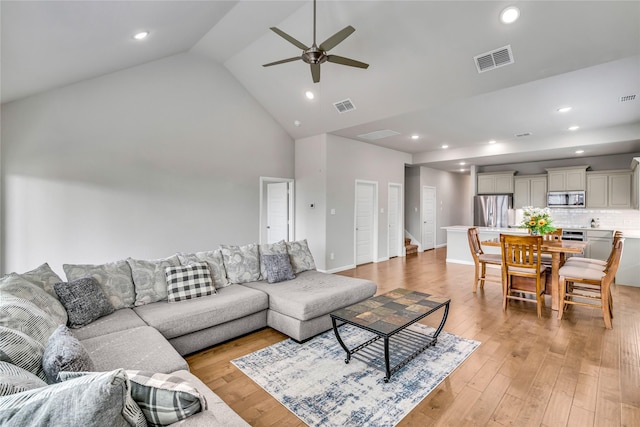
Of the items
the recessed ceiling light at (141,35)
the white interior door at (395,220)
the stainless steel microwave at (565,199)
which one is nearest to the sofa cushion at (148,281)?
the recessed ceiling light at (141,35)

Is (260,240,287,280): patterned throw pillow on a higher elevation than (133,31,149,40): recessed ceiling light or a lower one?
lower

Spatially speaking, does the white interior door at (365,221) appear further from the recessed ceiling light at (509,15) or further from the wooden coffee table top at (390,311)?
the recessed ceiling light at (509,15)

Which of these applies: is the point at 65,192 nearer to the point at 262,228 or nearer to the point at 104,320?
the point at 104,320

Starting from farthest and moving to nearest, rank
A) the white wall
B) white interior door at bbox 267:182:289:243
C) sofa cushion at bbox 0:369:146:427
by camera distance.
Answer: white interior door at bbox 267:182:289:243
the white wall
sofa cushion at bbox 0:369:146:427

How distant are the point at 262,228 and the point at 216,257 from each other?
262cm

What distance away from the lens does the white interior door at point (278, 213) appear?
684 cm

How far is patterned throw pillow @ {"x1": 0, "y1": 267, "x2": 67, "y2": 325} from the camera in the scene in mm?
2064

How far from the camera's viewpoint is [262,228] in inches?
247

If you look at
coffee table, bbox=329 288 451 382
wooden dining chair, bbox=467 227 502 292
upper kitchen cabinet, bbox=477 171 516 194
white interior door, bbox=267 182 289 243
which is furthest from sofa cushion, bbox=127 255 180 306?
upper kitchen cabinet, bbox=477 171 516 194

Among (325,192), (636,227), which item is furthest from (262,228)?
(636,227)

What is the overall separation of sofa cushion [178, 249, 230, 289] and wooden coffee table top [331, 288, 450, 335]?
4.85 ft

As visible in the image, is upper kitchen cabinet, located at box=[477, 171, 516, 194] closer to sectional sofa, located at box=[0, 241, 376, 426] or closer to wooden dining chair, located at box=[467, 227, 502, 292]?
wooden dining chair, located at box=[467, 227, 502, 292]

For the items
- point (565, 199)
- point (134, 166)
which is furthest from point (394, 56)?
point (565, 199)

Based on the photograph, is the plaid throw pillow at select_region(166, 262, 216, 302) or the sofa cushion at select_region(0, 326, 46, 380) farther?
the plaid throw pillow at select_region(166, 262, 216, 302)
